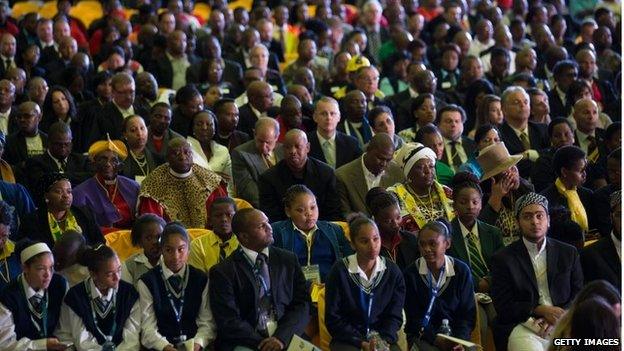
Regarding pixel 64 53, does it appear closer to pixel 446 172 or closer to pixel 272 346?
pixel 446 172

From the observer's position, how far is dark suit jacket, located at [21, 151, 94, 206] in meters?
9.35

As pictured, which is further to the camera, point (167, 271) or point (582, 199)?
point (582, 199)

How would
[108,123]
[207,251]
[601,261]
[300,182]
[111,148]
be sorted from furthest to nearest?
1. [108,123]
2. [111,148]
3. [300,182]
4. [207,251]
5. [601,261]

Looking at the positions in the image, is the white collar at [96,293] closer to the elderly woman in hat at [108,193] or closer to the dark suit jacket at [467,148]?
the elderly woman in hat at [108,193]

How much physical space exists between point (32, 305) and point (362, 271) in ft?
5.73

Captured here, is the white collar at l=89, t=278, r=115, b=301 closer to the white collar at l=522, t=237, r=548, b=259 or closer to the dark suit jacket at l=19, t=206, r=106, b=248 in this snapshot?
the dark suit jacket at l=19, t=206, r=106, b=248

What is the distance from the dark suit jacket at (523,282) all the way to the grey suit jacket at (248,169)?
7.10 feet

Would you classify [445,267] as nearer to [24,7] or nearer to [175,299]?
[175,299]

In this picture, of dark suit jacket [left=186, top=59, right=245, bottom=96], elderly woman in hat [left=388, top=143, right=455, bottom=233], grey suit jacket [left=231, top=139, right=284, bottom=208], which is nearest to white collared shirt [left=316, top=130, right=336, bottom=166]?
grey suit jacket [left=231, top=139, right=284, bottom=208]

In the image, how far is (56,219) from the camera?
27.4 feet

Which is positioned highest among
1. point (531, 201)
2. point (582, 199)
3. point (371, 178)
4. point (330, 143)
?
point (531, 201)

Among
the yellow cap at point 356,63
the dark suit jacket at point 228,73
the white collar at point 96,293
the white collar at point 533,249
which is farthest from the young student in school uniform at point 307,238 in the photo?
the dark suit jacket at point 228,73

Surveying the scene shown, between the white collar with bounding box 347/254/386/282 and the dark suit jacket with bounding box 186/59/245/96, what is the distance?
18.3 ft

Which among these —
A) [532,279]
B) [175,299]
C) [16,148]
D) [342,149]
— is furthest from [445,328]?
[16,148]
